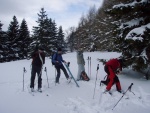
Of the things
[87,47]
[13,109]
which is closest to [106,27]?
[87,47]

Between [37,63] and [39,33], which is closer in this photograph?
[37,63]

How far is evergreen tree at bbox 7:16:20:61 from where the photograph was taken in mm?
41312

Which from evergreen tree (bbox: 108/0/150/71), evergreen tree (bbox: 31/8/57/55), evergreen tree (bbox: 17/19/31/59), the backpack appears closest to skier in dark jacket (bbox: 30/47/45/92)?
the backpack

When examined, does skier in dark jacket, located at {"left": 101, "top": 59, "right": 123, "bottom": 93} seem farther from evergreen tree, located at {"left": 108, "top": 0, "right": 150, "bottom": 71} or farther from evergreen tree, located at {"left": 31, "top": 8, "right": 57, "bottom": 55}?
evergreen tree, located at {"left": 31, "top": 8, "right": 57, "bottom": 55}

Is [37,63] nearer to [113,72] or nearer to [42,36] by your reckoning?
[113,72]

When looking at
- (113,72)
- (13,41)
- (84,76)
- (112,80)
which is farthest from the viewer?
(13,41)

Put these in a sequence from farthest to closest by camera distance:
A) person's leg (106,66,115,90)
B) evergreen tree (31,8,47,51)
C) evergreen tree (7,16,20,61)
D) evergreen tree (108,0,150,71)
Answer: evergreen tree (7,16,20,61), evergreen tree (31,8,47,51), evergreen tree (108,0,150,71), person's leg (106,66,115,90)

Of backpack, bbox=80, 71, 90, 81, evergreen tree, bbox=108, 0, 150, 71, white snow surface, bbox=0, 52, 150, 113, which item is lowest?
white snow surface, bbox=0, 52, 150, 113

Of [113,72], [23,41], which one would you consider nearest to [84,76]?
[113,72]

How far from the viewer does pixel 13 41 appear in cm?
4181

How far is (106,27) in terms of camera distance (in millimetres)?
27594

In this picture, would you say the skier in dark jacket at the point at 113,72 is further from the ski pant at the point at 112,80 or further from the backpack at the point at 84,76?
the backpack at the point at 84,76

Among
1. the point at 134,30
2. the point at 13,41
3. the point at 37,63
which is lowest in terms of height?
the point at 37,63

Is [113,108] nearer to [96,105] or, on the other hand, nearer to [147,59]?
[96,105]
